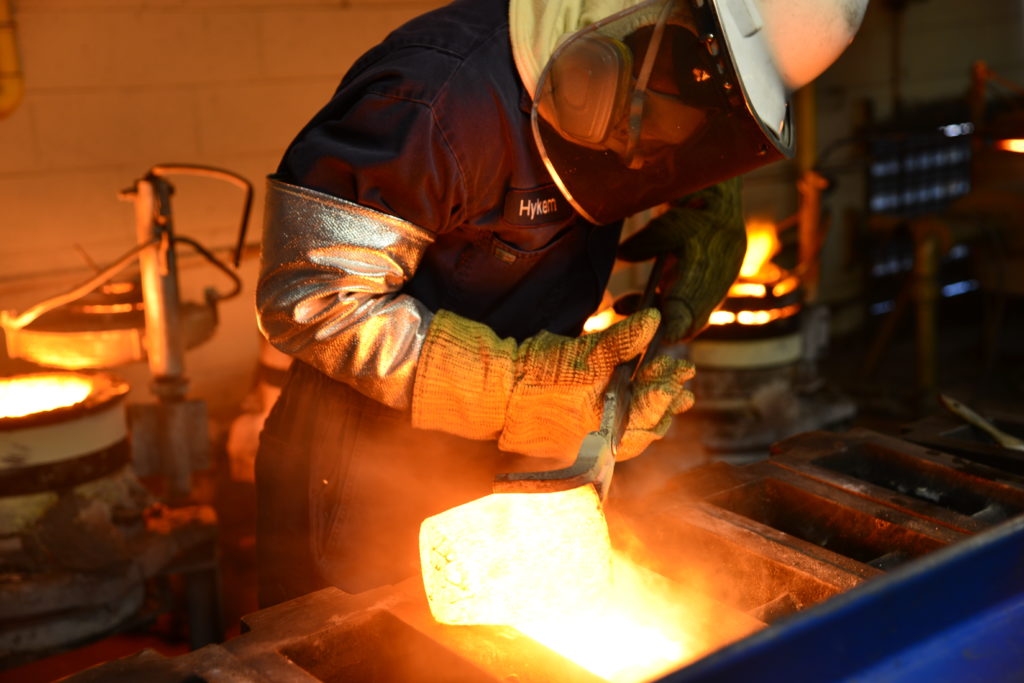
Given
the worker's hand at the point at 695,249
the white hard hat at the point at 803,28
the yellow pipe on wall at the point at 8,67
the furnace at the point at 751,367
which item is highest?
the yellow pipe on wall at the point at 8,67

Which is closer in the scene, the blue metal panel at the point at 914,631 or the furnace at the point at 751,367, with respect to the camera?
the blue metal panel at the point at 914,631

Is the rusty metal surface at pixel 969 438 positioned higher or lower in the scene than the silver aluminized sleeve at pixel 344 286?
lower

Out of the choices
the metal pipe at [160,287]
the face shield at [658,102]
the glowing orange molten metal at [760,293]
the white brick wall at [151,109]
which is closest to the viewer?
the face shield at [658,102]

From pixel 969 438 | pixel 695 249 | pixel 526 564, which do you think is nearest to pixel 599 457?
pixel 526 564

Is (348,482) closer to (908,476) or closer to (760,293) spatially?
(908,476)

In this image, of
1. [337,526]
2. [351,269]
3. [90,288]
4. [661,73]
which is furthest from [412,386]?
[90,288]

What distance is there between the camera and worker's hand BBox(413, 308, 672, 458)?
1.62 m

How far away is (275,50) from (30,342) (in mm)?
1540

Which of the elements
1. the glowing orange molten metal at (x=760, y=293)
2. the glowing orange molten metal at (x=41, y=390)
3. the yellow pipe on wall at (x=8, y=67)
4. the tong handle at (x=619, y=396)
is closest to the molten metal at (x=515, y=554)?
the tong handle at (x=619, y=396)

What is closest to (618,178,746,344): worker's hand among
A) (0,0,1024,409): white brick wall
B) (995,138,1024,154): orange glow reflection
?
(0,0,1024,409): white brick wall

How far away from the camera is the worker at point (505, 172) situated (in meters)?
1.54

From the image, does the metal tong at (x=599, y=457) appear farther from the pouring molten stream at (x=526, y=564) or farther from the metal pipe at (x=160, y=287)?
the metal pipe at (x=160, y=287)

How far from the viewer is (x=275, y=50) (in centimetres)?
384

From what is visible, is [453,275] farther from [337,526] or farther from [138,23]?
[138,23]
